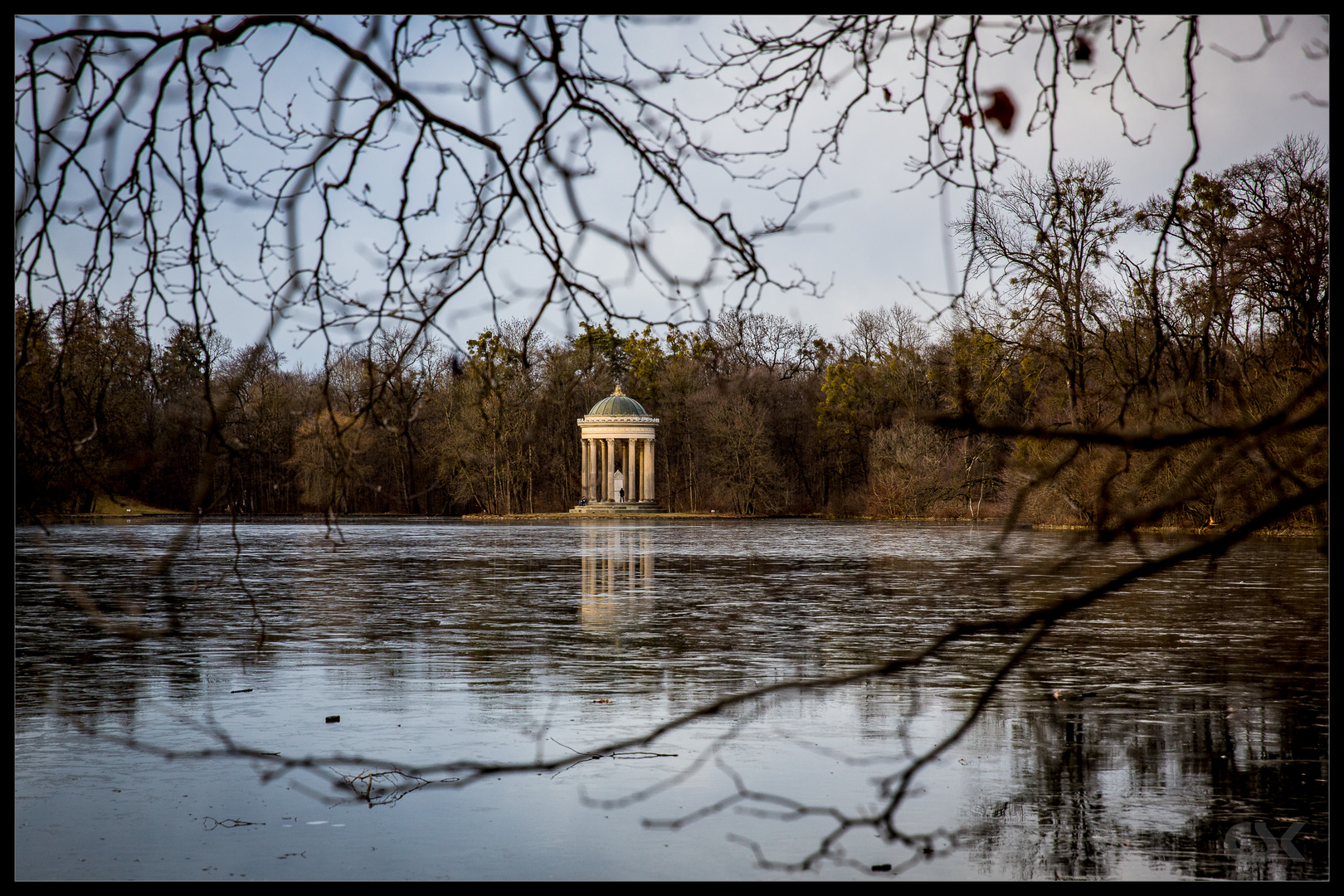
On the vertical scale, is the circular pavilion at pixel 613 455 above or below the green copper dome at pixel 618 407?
below

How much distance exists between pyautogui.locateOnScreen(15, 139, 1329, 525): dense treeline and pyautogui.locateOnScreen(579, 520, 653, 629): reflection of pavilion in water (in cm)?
257

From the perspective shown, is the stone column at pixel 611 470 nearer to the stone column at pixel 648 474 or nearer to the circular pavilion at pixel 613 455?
the circular pavilion at pixel 613 455

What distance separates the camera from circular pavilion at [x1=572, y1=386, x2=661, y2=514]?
70125mm

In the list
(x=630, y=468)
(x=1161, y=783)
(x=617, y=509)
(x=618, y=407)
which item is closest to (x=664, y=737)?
(x=1161, y=783)

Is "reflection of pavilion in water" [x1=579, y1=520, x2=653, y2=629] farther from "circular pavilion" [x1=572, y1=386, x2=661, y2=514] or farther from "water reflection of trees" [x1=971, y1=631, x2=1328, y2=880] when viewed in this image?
"circular pavilion" [x1=572, y1=386, x2=661, y2=514]

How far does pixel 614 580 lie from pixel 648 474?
51834mm

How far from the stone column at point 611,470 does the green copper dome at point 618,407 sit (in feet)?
5.52

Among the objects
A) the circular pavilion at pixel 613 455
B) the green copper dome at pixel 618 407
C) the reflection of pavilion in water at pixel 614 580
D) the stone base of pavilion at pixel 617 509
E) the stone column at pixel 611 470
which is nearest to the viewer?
the reflection of pavilion in water at pixel 614 580

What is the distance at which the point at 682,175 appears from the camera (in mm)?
3574

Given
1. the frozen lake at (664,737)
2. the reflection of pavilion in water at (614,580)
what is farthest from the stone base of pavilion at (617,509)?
the frozen lake at (664,737)

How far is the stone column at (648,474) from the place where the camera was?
7181 cm

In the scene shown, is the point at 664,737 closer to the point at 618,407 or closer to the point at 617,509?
the point at 617,509
